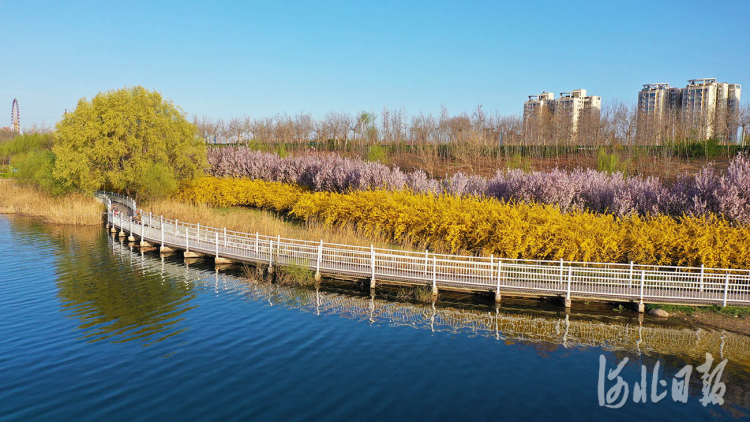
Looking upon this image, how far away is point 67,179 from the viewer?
41.7 m

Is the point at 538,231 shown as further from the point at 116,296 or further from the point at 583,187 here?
the point at 116,296

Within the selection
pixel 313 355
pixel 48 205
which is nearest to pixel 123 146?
pixel 48 205

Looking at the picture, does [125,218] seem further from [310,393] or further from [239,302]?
[310,393]

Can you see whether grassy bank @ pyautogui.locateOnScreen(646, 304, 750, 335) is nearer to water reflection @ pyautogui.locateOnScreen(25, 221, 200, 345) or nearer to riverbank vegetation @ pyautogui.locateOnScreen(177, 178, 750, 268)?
riverbank vegetation @ pyautogui.locateOnScreen(177, 178, 750, 268)

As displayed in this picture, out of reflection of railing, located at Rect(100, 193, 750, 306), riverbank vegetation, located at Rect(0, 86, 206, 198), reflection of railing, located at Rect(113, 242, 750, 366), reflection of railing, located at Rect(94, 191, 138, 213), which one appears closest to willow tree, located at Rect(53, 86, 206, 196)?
riverbank vegetation, located at Rect(0, 86, 206, 198)

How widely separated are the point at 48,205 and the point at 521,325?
4330 centimetres

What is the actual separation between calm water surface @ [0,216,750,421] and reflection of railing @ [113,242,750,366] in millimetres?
64

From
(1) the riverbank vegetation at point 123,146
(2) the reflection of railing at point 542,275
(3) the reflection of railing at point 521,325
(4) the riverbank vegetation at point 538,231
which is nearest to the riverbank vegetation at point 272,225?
(4) the riverbank vegetation at point 538,231

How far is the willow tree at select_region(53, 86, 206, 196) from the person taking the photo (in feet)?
133

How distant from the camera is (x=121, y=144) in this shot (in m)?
40.8

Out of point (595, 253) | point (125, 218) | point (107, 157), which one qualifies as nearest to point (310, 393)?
point (595, 253)

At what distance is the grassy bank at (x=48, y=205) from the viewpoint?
40.5 meters

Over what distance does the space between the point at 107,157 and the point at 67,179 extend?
12.6 feet

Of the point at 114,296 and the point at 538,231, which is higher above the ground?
the point at 538,231
